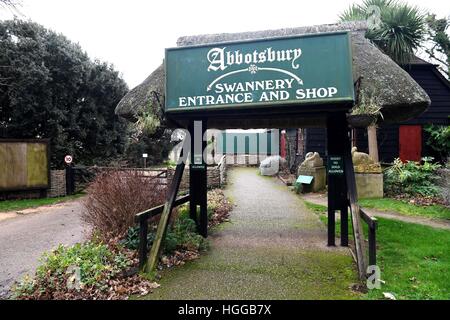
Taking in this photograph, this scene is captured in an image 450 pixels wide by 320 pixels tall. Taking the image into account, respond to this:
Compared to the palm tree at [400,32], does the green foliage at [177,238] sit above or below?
below

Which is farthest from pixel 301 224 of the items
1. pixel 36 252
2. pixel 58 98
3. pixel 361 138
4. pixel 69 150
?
pixel 58 98

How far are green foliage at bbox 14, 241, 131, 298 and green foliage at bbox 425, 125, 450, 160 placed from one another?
46.4ft

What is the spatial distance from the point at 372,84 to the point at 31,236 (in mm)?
7737

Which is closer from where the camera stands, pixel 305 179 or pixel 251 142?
pixel 305 179

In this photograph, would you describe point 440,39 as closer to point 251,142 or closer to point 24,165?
point 251,142

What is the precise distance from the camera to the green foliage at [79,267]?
13.3 ft

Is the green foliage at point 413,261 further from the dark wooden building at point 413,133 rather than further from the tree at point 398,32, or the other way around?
the dark wooden building at point 413,133

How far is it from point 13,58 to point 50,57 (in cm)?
150

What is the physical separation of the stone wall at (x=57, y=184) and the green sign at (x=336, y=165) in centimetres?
1211

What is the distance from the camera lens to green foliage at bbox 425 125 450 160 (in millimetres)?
13928

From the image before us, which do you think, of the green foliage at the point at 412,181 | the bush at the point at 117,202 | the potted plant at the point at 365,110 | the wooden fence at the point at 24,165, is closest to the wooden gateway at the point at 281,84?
the potted plant at the point at 365,110

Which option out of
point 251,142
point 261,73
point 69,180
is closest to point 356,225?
point 261,73

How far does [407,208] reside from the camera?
364 inches
